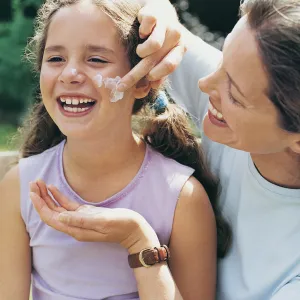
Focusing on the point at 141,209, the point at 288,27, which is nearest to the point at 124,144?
the point at 141,209

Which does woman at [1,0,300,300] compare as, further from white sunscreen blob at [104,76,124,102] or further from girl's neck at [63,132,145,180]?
girl's neck at [63,132,145,180]

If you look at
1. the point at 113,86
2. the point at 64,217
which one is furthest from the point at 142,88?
the point at 64,217

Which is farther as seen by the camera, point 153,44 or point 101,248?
point 101,248

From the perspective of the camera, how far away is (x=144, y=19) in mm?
2045

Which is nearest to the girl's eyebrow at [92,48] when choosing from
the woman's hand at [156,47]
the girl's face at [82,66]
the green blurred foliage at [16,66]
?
the girl's face at [82,66]

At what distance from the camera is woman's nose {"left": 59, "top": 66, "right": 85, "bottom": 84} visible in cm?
204

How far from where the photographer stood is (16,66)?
23.3ft

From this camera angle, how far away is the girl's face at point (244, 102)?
1890mm

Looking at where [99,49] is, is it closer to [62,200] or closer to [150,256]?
[62,200]

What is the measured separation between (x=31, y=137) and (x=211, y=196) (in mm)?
728

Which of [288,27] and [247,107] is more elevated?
[288,27]

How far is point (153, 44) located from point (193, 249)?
0.70 metres

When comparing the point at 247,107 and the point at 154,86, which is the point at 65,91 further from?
the point at 247,107

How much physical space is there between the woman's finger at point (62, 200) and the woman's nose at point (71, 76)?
13.4 inches
